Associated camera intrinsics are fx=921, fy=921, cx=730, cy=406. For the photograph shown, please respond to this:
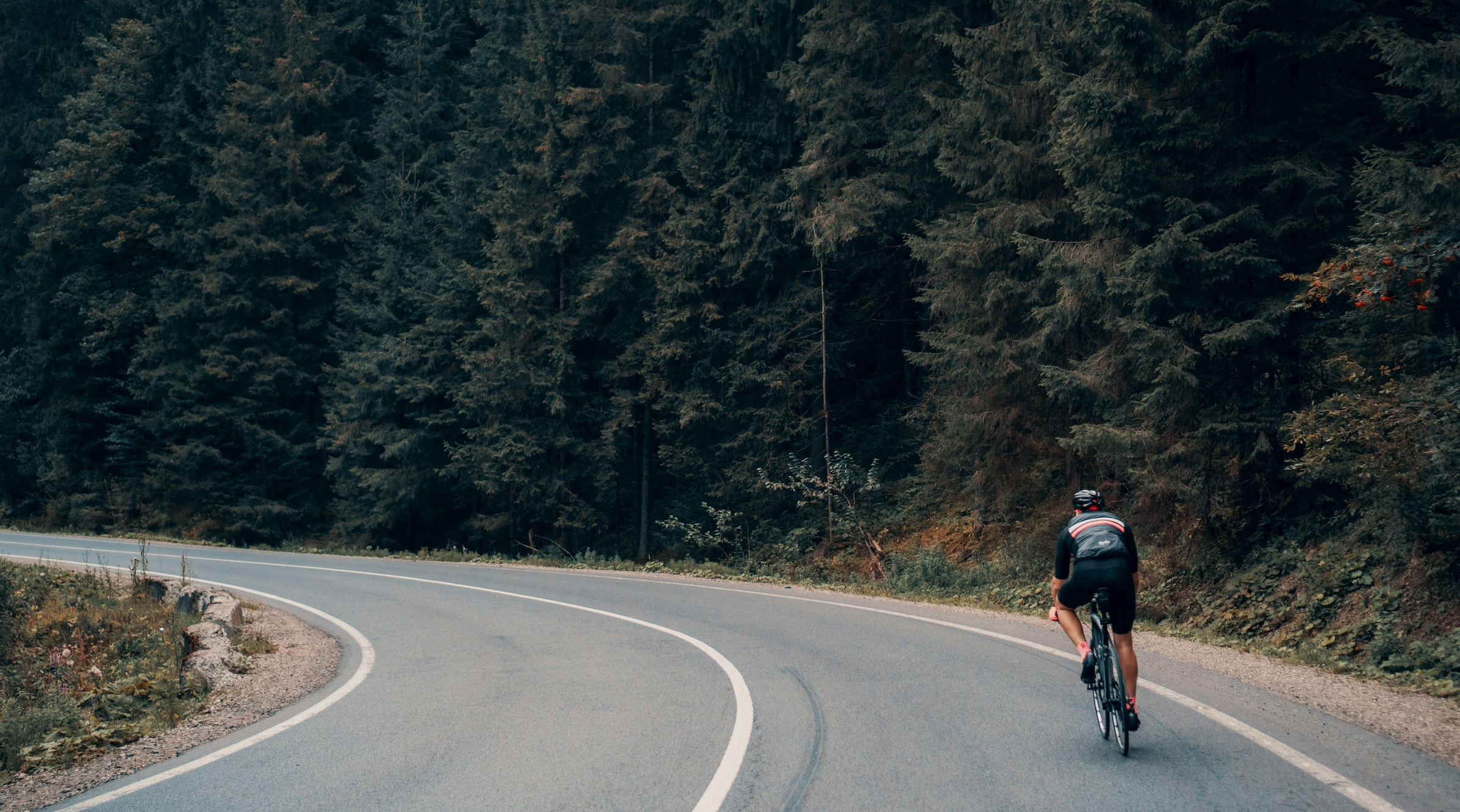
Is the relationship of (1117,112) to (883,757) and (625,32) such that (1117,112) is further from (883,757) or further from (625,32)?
(625,32)

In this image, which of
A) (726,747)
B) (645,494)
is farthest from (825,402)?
(726,747)

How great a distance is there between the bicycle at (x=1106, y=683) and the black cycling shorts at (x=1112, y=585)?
5 centimetres

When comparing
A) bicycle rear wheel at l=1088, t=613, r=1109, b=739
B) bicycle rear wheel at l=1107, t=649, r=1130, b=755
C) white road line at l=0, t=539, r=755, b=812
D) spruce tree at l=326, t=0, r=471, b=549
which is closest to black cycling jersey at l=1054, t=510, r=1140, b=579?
bicycle rear wheel at l=1088, t=613, r=1109, b=739

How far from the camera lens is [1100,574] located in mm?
6082

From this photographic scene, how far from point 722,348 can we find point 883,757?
19.0 m

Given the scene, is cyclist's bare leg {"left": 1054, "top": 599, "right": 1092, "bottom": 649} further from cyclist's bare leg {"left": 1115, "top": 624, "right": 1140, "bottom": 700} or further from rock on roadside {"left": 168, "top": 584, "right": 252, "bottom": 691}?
rock on roadside {"left": 168, "top": 584, "right": 252, "bottom": 691}

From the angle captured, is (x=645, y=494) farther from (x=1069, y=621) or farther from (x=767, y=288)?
(x=1069, y=621)

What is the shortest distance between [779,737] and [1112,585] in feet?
8.00

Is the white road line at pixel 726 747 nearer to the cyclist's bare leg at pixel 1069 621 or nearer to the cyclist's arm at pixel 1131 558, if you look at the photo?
the cyclist's bare leg at pixel 1069 621

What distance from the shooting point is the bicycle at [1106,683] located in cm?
579

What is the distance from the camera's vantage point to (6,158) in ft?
141

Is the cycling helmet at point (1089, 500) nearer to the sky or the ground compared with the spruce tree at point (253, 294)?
nearer to the ground

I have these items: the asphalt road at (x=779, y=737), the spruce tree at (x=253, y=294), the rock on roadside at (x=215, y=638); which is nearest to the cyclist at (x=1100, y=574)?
the asphalt road at (x=779, y=737)

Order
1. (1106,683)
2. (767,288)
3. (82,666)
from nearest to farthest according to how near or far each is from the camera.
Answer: (1106,683) < (82,666) < (767,288)
